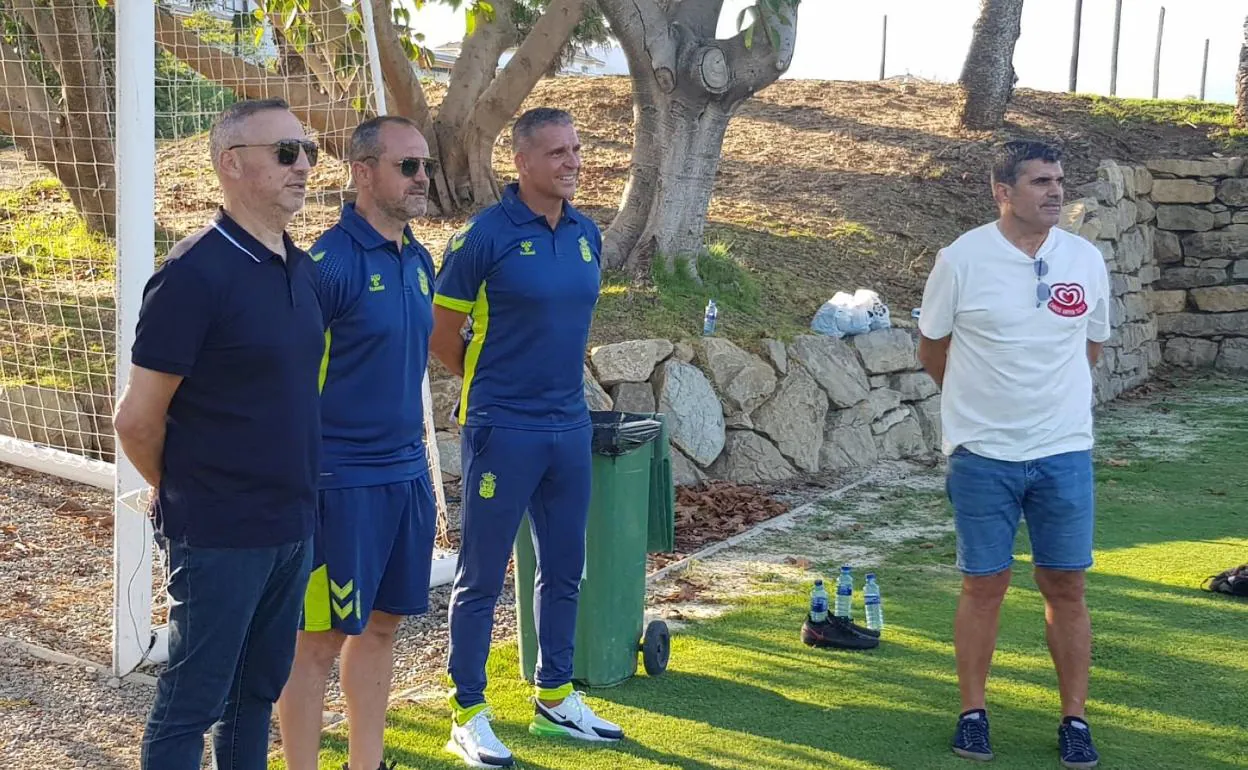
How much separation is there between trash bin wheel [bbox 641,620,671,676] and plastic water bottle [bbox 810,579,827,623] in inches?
30.5

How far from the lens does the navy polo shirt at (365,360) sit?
3865 mm

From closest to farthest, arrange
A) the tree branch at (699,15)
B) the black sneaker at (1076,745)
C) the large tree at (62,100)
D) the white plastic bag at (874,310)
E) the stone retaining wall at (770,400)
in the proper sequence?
the black sneaker at (1076,745) → the stone retaining wall at (770,400) → the large tree at (62,100) → the tree branch at (699,15) → the white plastic bag at (874,310)

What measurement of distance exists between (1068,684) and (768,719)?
1.08 meters

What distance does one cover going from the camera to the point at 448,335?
478cm

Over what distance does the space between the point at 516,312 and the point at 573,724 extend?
145 centimetres

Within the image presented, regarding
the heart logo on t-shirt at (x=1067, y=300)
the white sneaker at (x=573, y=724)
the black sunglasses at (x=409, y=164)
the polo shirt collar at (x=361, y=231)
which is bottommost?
the white sneaker at (x=573, y=724)

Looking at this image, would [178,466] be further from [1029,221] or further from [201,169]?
[201,169]

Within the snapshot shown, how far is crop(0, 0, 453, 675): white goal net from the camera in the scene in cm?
530

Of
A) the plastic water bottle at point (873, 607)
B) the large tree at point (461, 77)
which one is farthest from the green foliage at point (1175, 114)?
the plastic water bottle at point (873, 607)

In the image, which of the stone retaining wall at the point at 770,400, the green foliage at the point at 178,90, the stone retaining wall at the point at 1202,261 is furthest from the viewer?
the stone retaining wall at the point at 1202,261

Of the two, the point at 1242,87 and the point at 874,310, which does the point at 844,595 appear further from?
the point at 1242,87

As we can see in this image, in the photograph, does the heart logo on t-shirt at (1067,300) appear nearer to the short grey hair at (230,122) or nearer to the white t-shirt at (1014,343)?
the white t-shirt at (1014,343)

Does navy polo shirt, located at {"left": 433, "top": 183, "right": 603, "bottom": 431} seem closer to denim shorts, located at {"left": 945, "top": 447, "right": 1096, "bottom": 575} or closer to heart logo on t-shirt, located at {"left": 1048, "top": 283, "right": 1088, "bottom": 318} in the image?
denim shorts, located at {"left": 945, "top": 447, "right": 1096, "bottom": 575}

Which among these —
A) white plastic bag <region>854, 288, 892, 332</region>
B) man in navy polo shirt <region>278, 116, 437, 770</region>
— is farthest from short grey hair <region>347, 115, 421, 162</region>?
white plastic bag <region>854, 288, 892, 332</region>
